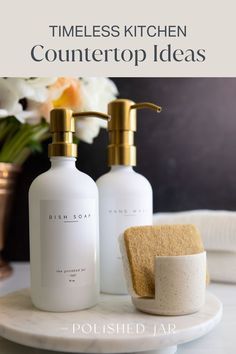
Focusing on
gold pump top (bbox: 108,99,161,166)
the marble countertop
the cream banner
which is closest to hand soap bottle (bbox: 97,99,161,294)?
gold pump top (bbox: 108,99,161,166)

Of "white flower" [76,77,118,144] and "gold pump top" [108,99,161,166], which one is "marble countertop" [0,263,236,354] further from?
"white flower" [76,77,118,144]

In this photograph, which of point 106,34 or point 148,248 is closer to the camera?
point 148,248

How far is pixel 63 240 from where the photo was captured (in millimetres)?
447

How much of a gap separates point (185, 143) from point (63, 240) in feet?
1.46

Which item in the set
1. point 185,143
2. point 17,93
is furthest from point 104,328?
point 185,143

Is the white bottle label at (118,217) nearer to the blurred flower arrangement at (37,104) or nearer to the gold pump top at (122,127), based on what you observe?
the gold pump top at (122,127)

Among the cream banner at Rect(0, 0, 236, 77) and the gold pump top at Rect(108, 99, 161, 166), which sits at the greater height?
the cream banner at Rect(0, 0, 236, 77)

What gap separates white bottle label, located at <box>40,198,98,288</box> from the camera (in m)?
0.44

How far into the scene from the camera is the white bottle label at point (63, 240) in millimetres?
444

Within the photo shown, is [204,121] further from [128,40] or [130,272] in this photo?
[130,272]

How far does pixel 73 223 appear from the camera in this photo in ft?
1.47

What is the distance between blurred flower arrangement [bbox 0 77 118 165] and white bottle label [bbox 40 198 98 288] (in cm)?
23

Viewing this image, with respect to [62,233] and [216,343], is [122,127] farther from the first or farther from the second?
[216,343]

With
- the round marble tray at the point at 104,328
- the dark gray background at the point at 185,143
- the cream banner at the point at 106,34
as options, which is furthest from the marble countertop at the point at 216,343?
the cream banner at the point at 106,34
